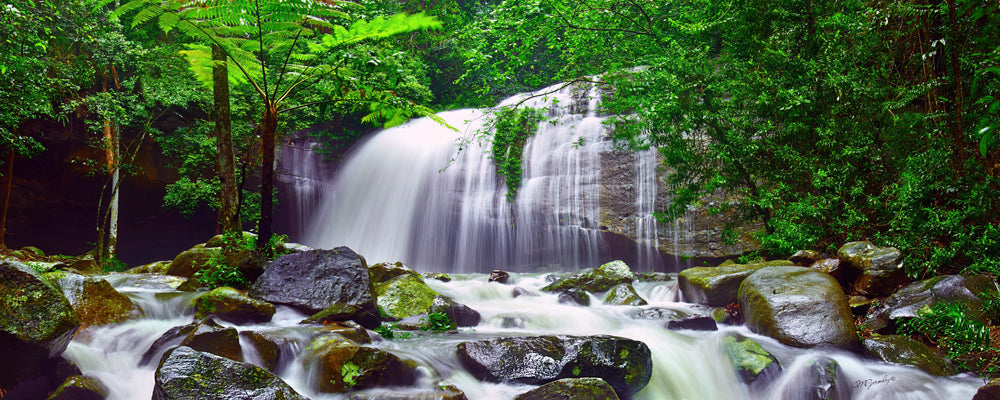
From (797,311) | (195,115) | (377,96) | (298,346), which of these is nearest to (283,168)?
(195,115)

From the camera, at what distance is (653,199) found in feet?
35.1

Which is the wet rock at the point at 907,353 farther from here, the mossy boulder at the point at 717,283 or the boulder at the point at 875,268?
the mossy boulder at the point at 717,283

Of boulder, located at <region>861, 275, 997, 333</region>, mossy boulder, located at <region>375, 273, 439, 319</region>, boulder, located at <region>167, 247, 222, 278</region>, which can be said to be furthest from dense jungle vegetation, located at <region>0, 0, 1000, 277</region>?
mossy boulder, located at <region>375, 273, 439, 319</region>

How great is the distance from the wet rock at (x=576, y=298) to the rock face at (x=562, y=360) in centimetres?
334

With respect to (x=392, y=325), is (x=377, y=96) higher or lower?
higher

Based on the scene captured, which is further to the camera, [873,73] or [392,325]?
[873,73]

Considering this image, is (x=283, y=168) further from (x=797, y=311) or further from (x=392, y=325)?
(x=797, y=311)

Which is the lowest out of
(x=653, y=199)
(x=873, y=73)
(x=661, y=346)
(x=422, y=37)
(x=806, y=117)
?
(x=661, y=346)

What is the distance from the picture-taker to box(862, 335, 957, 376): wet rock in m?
4.32

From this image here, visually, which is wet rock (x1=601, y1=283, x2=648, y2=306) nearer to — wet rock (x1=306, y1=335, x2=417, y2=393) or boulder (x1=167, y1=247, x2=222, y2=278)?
wet rock (x1=306, y1=335, x2=417, y2=393)

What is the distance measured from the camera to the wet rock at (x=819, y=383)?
4.15 meters

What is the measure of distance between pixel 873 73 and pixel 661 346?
4.52 meters

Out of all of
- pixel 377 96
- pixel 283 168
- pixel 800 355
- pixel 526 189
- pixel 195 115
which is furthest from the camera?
pixel 283 168

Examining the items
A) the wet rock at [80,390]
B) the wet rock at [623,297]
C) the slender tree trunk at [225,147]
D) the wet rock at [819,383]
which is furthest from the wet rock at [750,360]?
the slender tree trunk at [225,147]
